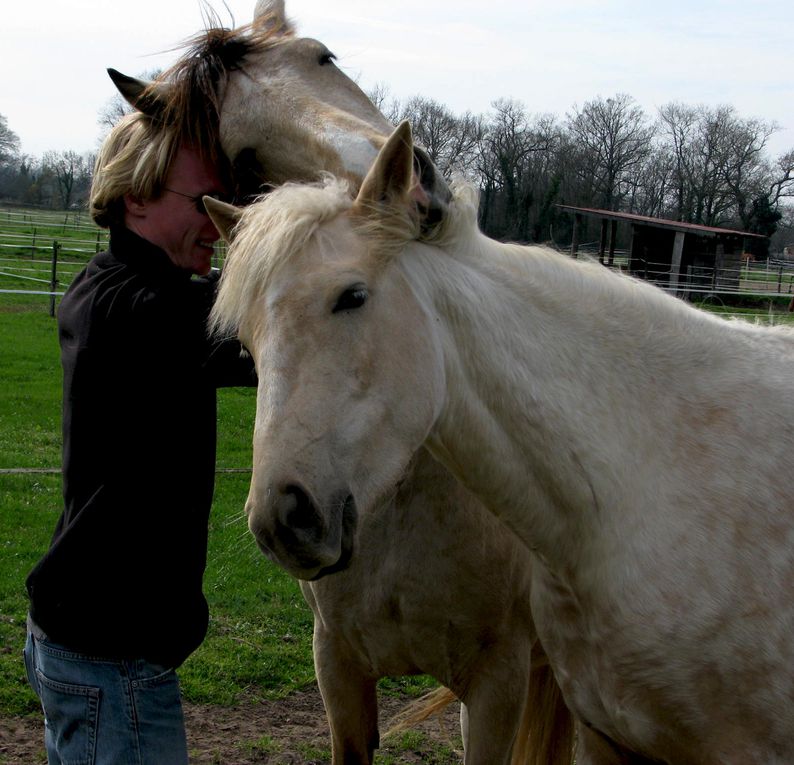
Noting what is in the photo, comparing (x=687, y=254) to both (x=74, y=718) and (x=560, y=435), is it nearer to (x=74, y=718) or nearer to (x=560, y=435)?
(x=560, y=435)

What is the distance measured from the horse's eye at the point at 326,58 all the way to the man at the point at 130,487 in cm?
88

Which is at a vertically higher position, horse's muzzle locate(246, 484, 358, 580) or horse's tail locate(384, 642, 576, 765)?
horse's muzzle locate(246, 484, 358, 580)

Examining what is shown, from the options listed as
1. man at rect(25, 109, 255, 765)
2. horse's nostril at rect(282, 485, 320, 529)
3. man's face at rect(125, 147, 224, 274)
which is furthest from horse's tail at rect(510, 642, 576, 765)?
man's face at rect(125, 147, 224, 274)

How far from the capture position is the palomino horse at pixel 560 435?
188 centimetres

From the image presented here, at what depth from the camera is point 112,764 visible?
2076 mm

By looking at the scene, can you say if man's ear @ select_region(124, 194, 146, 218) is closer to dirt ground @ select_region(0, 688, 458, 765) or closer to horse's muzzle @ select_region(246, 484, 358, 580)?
horse's muzzle @ select_region(246, 484, 358, 580)

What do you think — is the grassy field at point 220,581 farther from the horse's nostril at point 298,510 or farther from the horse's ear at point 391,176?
the horse's ear at point 391,176

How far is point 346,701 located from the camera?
9.99 feet

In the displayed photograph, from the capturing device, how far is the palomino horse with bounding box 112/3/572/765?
2736 mm

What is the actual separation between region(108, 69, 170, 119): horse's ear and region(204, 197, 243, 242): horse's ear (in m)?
0.50

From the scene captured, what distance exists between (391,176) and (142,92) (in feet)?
3.56

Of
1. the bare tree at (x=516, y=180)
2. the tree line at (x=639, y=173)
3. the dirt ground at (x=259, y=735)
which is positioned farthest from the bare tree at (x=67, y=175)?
the dirt ground at (x=259, y=735)

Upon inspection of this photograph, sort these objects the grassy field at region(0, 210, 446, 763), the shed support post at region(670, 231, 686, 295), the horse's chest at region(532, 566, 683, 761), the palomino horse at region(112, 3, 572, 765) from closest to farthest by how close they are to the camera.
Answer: the horse's chest at region(532, 566, 683, 761)
the palomino horse at region(112, 3, 572, 765)
the grassy field at region(0, 210, 446, 763)
the shed support post at region(670, 231, 686, 295)

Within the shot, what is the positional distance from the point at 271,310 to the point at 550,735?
2271 millimetres
